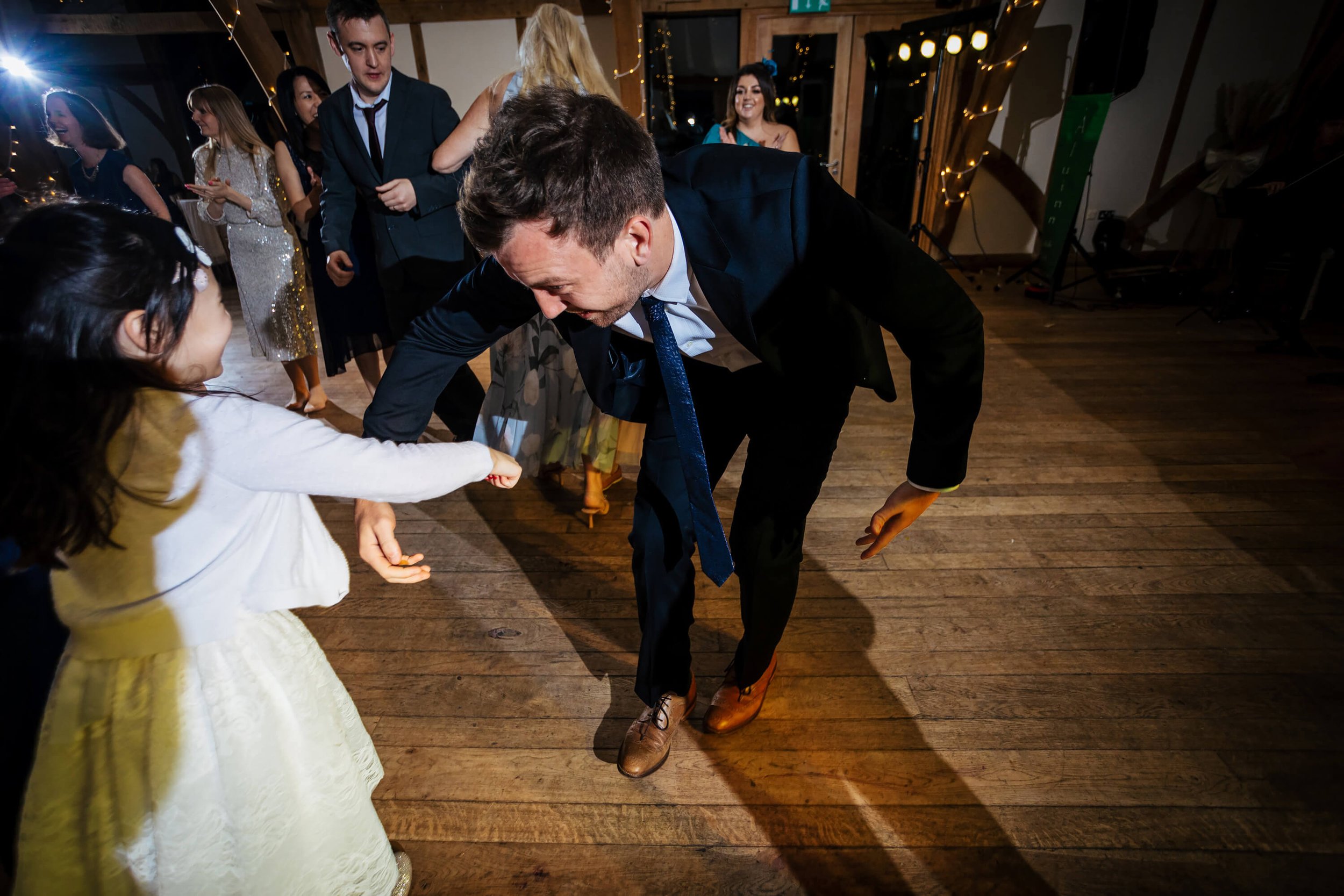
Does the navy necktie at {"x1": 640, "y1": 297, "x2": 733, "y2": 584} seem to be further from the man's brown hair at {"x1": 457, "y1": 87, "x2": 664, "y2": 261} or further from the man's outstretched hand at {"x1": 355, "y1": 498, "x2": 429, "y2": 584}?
the man's outstretched hand at {"x1": 355, "y1": 498, "x2": 429, "y2": 584}

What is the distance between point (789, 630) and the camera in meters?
1.85

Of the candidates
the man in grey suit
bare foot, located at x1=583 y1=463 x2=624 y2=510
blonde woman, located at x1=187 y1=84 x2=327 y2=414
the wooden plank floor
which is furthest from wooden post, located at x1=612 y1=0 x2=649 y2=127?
the wooden plank floor

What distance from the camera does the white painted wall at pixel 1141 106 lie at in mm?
5793

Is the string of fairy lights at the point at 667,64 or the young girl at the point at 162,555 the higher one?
the string of fairy lights at the point at 667,64

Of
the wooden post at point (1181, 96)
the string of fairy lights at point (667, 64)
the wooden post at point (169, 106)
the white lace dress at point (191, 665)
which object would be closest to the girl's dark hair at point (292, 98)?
the white lace dress at point (191, 665)

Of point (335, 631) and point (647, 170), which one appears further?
point (335, 631)

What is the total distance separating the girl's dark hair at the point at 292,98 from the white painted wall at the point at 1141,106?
234 inches

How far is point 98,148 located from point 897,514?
4279 mm

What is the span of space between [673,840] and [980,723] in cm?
79

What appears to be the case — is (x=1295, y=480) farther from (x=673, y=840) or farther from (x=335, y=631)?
(x=335, y=631)

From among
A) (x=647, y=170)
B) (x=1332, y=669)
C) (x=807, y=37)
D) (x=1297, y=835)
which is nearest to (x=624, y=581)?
(x=647, y=170)

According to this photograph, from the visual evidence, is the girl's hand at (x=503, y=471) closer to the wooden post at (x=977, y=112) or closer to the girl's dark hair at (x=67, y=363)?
the girl's dark hair at (x=67, y=363)

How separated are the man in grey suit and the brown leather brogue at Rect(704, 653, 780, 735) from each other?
1490 mm

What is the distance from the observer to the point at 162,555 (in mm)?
831
